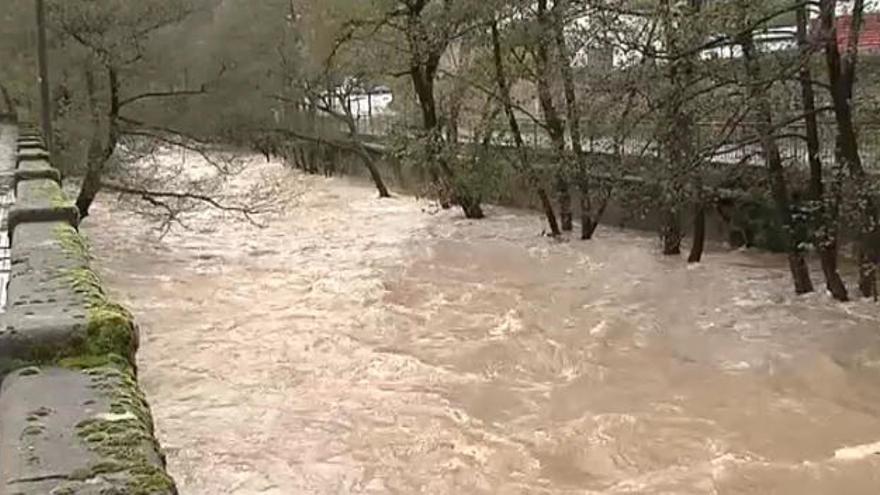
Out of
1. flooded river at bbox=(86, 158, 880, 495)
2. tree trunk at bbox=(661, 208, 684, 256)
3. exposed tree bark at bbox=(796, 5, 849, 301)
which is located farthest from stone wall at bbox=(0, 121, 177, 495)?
tree trunk at bbox=(661, 208, 684, 256)

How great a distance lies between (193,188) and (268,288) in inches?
227

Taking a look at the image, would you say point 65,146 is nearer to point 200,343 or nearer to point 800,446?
point 200,343

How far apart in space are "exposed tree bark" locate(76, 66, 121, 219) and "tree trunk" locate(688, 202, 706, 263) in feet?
37.0

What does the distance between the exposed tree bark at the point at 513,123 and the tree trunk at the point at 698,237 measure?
152 inches

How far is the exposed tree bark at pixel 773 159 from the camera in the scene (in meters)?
13.9

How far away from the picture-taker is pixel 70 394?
10.6 feet

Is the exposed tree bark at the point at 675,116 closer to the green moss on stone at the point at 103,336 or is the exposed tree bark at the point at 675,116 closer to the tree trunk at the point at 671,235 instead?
the tree trunk at the point at 671,235

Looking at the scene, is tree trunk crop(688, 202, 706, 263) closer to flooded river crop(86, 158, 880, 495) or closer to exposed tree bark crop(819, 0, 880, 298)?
flooded river crop(86, 158, 880, 495)

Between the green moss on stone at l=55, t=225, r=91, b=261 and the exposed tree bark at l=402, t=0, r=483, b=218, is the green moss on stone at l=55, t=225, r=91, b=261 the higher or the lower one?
the lower one

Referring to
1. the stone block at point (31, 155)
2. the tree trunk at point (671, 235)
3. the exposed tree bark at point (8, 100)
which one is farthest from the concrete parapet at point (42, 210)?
the exposed tree bark at point (8, 100)

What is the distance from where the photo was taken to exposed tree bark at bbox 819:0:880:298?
13.1 m

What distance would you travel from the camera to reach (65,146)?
67.2ft

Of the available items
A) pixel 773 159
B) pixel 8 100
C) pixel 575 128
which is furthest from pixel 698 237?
pixel 8 100

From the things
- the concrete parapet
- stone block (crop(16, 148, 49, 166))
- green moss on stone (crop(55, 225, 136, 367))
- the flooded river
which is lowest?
the flooded river
